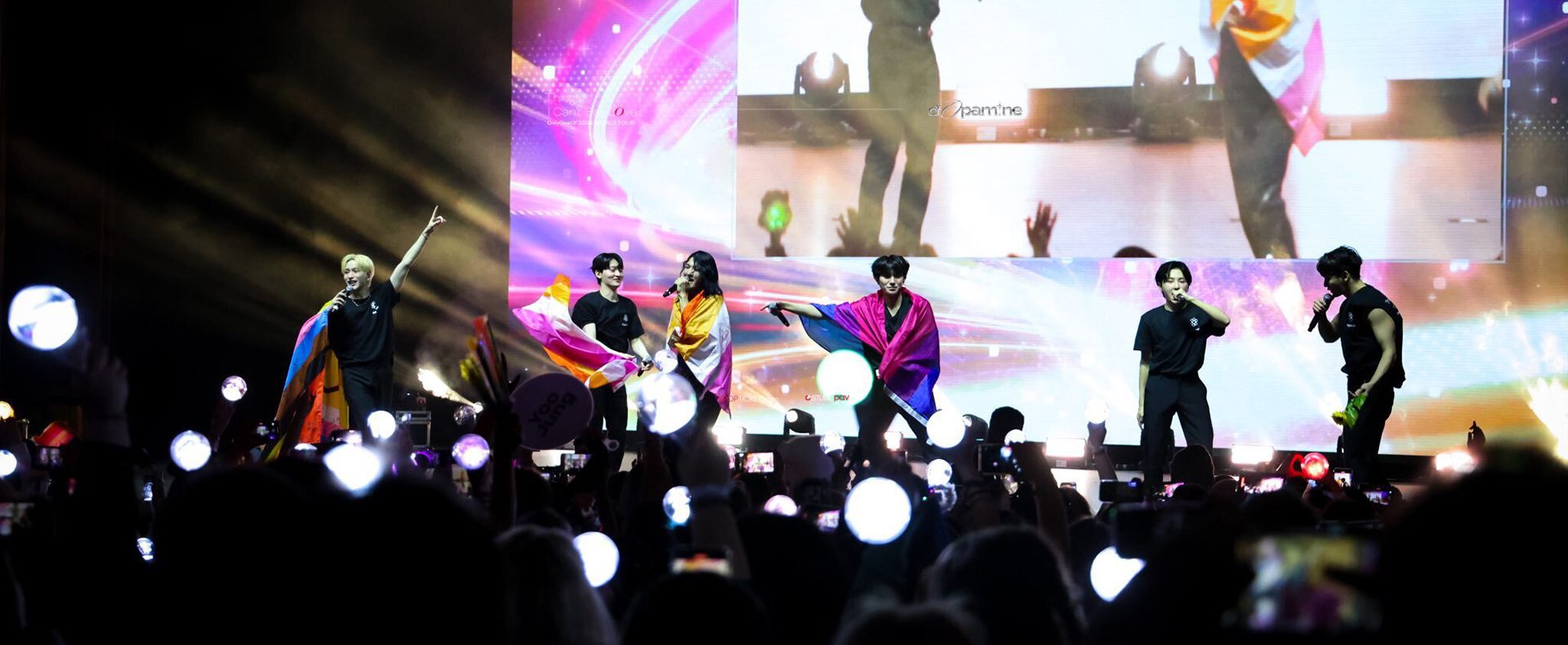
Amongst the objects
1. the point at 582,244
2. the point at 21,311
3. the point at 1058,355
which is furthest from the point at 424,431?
the point at 21,311

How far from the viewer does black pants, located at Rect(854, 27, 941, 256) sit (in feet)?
31.7

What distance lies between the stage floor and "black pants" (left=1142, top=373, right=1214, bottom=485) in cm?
203

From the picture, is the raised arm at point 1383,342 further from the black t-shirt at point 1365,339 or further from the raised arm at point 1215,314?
the raised arm at point 1215,314

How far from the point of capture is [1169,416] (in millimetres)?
7488

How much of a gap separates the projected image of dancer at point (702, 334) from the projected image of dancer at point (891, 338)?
73cm

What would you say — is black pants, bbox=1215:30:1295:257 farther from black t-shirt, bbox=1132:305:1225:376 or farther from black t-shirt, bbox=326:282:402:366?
black t-shirt, bbox=326:282:402:366

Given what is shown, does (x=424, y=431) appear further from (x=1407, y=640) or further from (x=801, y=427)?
(x=1407, y=640)

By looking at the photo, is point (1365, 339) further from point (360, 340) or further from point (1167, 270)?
point (360, 340)

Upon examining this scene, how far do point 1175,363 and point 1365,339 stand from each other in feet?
3.32

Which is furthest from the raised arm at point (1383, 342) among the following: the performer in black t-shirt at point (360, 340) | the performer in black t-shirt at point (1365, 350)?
the performer in black t-shirt at point (360, 340)

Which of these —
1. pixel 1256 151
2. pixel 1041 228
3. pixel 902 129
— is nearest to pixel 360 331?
pixel 902 129

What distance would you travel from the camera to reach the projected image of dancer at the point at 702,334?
26.5 feet

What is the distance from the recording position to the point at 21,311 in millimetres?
4125

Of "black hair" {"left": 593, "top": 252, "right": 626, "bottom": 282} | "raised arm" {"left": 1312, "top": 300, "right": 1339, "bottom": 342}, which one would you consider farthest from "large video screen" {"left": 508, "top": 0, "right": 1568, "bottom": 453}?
"raised arm" {"left": 1312, "top": 300, "right": 1339, "bottom": 342}
